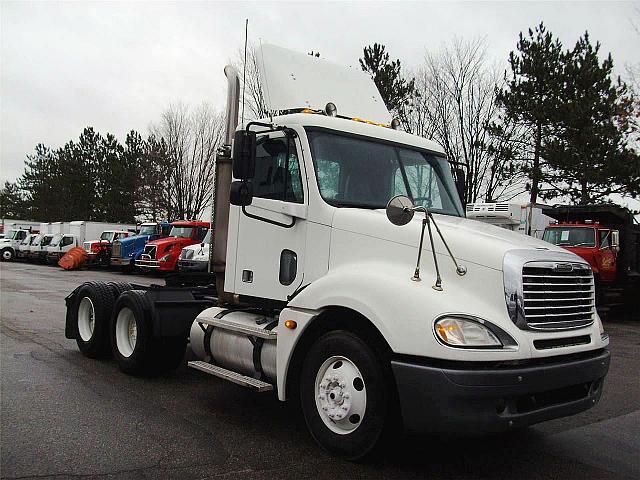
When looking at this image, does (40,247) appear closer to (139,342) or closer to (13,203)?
(139,342)

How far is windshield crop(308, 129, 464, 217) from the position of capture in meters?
5.07

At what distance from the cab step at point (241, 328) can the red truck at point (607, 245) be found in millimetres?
13114

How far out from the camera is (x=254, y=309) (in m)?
5.91

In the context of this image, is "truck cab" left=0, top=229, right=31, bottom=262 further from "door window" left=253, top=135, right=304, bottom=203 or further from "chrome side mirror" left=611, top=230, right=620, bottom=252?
"door window" left=253, top=135, right=304, bottom=203

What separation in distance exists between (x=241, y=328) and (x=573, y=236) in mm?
14092

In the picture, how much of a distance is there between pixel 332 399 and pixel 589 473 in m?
1.94

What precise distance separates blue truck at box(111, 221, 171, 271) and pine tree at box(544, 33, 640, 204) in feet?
61.1

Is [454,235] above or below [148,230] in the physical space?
below

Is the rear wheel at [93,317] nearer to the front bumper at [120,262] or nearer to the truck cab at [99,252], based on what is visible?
the front bumper at [120,262]

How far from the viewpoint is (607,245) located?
54.6 feet

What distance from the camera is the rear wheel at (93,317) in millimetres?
7578

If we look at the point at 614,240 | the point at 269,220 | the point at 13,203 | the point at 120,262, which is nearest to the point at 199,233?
the point at 120,262

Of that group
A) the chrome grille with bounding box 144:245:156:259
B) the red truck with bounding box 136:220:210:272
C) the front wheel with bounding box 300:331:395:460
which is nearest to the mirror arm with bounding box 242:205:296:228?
the front wheel with bounding box 300:331:395:460

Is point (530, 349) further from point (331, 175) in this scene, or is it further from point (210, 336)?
point (210, 336)
